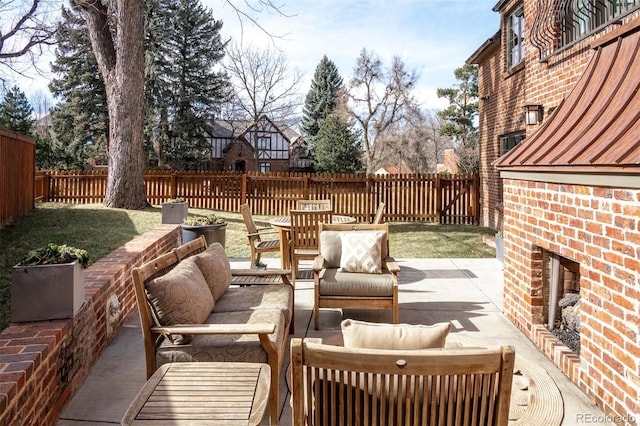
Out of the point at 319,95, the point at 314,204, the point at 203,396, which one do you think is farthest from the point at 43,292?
the point at 319,95

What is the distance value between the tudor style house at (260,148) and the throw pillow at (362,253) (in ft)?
97.9

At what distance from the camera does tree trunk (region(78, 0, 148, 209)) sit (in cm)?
1116

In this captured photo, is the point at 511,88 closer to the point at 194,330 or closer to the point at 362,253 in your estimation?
the point at 362,253

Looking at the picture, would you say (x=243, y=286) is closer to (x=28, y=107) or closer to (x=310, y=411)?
(x=310, y=411)

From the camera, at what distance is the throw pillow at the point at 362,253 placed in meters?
4.42

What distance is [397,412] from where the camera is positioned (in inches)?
62.4

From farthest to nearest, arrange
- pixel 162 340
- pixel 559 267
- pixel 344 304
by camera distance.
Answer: pixel 344 304 → pixel 559 267 → pixel 162 340

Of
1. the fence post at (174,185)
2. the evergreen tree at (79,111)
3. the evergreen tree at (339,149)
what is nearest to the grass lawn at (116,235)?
the fence post at (174,185)

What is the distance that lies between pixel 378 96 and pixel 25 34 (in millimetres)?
18346

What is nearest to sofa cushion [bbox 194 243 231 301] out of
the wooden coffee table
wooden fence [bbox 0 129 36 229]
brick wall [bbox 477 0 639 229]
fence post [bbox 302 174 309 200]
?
the wooden coffee table

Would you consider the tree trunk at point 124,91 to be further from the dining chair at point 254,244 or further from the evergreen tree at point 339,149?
the evergreen tree at point 339,149

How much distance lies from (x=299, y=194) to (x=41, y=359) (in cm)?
1202

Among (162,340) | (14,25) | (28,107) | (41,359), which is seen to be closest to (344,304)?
(162,340)

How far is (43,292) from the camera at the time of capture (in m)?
2.71
